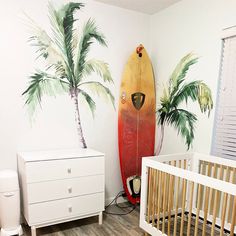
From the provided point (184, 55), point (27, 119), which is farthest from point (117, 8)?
point (27, 119)

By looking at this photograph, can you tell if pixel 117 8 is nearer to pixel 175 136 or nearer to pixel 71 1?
pixel 71 1

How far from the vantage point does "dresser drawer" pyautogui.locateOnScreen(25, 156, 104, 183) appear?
→ 1.87 meters

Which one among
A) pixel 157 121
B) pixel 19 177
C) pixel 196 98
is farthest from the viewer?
pixel 157 121

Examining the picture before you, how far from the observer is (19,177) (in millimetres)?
2129

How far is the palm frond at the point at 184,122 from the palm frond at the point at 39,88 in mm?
1401

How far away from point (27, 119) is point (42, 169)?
61 cm

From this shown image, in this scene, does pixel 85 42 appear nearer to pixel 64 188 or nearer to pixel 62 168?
pixel 62 168

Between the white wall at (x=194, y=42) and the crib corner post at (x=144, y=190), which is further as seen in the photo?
the white wall at (x=194, y=42)

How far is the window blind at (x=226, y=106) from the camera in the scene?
195 cm

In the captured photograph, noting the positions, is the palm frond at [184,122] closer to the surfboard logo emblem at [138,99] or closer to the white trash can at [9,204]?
the surfboard logo emblem at [138,99]

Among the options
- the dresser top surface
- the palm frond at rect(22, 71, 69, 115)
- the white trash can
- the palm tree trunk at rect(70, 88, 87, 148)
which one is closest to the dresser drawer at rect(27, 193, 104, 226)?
the white trash can

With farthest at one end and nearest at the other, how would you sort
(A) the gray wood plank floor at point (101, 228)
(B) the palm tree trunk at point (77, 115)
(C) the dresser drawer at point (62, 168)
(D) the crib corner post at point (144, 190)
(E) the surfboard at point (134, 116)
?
(E) the surfboard at point (134, 116), (B) the palm tree trunk at point (77, 115), (A) the gray wood plank floor at point (101, 228), (D) the crib corner post at point (144, 190), (C) the dresser drawer at point (62, 168)

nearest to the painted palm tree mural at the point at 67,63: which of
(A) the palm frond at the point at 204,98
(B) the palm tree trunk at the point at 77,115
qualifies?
(B) the palm tree trunk at the point at 77,115

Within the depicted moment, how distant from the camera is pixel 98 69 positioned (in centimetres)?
256
